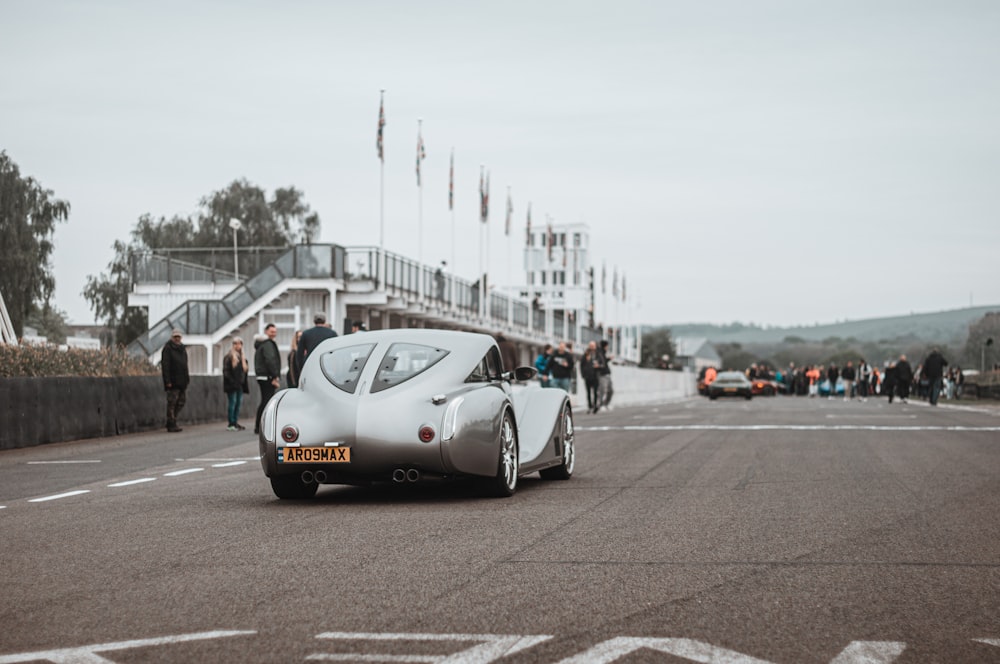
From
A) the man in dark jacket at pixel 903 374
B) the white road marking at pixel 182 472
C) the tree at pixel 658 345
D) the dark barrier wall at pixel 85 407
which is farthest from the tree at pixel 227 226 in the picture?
the tree at pixel 658 345

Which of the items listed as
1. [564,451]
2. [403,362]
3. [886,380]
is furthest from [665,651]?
[886,380]

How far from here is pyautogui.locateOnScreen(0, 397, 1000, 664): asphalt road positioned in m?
5.27

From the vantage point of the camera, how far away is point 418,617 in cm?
577

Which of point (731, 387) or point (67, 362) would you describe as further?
point (731, 387)

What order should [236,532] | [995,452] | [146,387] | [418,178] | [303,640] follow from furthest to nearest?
[418,178], [146,387], [995,452], [236,532], [303,640]

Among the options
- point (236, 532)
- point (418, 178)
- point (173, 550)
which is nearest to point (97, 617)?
point (173, 550)

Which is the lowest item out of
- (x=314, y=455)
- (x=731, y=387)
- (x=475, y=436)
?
(x=314, y=455)

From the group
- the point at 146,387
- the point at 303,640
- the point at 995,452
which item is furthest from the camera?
the point at 146,387

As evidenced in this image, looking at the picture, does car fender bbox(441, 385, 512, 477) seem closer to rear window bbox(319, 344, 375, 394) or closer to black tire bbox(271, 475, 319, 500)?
rear window bbox(319, 344, 375, 394)

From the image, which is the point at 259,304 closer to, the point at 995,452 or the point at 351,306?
the point at 351,306

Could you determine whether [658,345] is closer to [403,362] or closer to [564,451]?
[564,451]

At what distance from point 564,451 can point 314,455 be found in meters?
3.27

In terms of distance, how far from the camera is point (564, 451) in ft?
42.9

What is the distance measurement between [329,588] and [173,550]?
1828 mm
